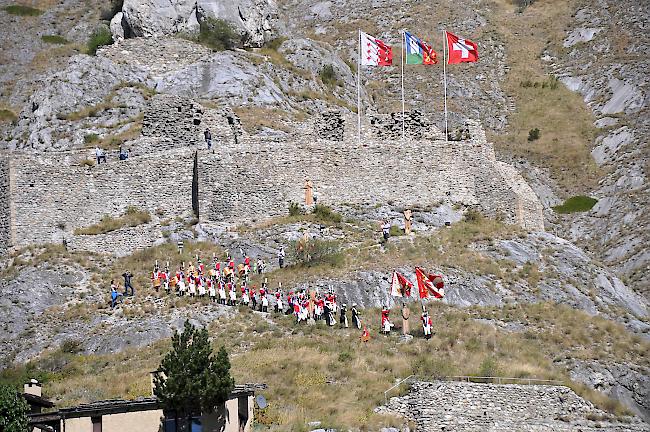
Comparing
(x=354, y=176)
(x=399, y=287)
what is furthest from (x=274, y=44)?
(x=399, y=287)

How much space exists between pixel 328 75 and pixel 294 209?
23.7 metres

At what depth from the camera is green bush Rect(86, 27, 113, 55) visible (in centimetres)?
7888

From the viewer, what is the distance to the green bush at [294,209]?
52.8 metres

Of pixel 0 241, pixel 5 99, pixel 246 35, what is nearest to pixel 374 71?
pixel 246 35

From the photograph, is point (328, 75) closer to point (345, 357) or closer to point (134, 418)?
point (345, 357)

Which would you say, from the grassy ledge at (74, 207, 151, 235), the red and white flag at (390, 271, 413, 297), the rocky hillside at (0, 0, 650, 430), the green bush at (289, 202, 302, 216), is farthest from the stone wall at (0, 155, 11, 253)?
the red and white flag at (390, 271, 413, 297)

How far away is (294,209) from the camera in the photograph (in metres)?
52.8

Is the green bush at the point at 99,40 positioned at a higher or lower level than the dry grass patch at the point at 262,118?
higher

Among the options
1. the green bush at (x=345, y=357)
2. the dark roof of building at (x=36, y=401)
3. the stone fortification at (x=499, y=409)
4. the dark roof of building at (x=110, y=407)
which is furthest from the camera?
the green bush at (x=345, y=357)

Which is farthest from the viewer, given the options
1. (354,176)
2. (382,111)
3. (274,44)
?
(382,111)

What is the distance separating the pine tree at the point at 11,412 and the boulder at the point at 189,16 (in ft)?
150

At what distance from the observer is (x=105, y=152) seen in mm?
54781

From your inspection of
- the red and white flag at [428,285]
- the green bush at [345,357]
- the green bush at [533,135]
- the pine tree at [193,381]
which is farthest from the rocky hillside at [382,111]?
the pine tree at [193,381]

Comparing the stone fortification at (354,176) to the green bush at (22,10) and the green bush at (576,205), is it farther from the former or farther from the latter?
the green bush at (22,10)
